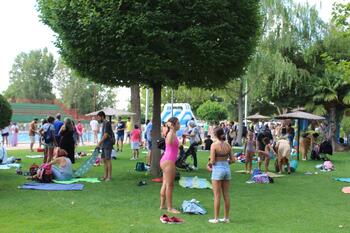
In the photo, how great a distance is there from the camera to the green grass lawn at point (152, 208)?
7770 millimetres

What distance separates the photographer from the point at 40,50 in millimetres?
81375

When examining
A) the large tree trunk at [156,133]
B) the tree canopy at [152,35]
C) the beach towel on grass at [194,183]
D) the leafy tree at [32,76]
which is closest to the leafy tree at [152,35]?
the tree canopy at [152,35]

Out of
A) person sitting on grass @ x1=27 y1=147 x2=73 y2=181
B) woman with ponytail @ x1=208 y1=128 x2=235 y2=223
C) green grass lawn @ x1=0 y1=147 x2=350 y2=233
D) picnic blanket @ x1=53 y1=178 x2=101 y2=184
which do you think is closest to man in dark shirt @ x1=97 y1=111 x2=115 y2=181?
picnic blanket @ x1=53 y1=178 x2=101 y2=184

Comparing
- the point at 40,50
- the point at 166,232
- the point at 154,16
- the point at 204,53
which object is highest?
the point at 40,50

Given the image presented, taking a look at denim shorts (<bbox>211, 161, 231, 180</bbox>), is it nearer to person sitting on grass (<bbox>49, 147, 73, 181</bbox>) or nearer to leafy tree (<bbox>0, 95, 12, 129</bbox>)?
person sitting on grass (<bbox>49, 147, 73, 181</bbox>)

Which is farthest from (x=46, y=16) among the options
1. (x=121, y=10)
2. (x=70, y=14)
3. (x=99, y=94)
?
(x=99, y=94)

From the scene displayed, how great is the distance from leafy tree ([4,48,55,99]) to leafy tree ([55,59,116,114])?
5.47 ft

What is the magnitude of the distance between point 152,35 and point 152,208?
4421 mm

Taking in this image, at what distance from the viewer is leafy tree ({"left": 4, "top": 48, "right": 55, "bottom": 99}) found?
78.3 m

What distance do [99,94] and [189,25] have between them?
67576 millimetres

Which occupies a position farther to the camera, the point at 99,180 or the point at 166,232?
the point at 99,180

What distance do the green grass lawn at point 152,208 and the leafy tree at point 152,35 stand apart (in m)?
3.08

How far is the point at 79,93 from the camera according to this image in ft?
250

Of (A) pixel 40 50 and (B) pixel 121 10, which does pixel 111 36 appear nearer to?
(B) pixel 121 10
